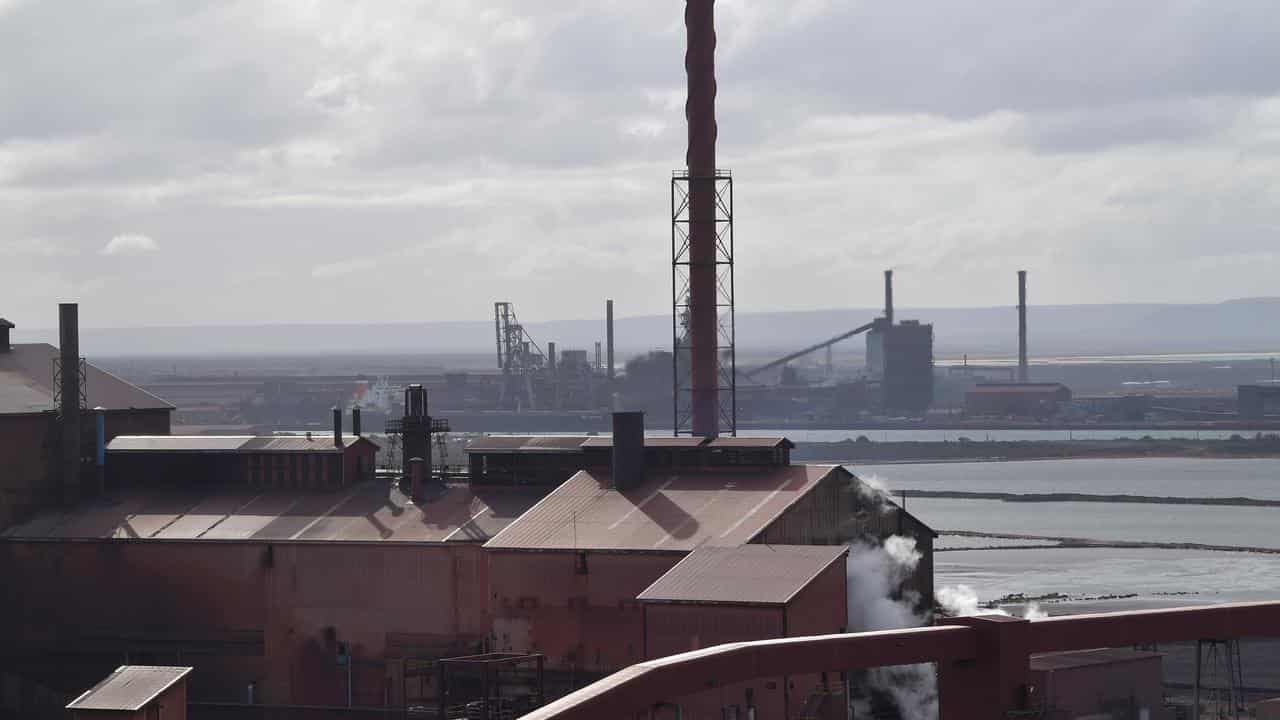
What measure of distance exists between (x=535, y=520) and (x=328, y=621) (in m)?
7.04

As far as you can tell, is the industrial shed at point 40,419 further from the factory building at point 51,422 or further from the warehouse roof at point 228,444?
the warehouse roof at point 228,444

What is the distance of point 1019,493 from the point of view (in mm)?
145500

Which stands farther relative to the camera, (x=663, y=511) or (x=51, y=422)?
(x=51, y=422)

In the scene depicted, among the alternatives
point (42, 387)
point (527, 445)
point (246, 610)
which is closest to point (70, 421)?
point (42, 387)

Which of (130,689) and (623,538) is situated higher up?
(623,538)

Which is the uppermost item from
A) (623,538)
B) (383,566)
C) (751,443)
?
(751,443)

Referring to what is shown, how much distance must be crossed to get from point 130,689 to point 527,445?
1849 centimetres

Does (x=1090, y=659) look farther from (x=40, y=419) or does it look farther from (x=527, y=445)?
(x=40, y=419)

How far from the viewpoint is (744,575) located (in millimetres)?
36156

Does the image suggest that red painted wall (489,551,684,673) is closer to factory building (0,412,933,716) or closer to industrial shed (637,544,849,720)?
factory building (0,412,933,716)

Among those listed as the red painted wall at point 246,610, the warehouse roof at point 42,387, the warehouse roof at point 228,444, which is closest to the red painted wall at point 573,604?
the red painted wall at point 246,610

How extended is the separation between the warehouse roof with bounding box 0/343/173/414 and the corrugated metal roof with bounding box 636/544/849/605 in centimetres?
2368

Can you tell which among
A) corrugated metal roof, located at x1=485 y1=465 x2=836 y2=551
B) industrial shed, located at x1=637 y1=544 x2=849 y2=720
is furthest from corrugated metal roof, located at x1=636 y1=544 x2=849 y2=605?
corrugated metal roof, located at x1=485 y1=465 x2=836 y2=551

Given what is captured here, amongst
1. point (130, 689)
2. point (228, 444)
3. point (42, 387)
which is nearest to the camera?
point (130, 689)
